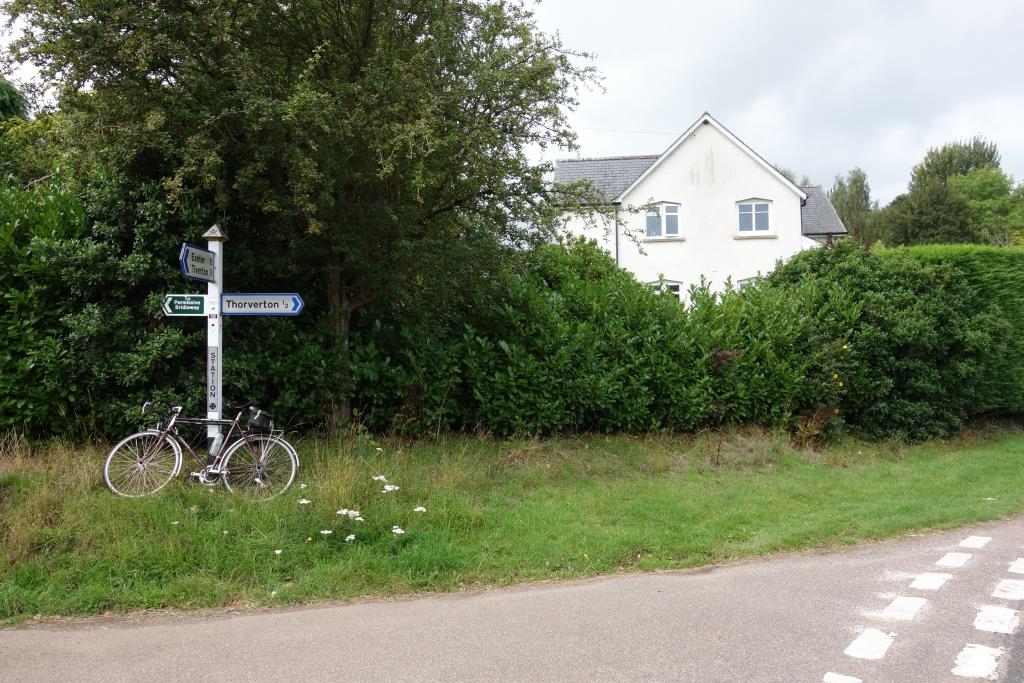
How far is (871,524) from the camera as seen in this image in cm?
747

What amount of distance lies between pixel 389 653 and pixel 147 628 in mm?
1665

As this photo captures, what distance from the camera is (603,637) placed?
463cm


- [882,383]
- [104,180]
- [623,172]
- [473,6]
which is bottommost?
[882,383]

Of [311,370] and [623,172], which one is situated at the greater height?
[623,172]

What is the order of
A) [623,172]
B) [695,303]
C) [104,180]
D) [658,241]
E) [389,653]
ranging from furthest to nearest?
[623,172]
[658,241]
[695,303]
[104,180]
[389,653]

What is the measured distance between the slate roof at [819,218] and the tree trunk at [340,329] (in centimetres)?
2700

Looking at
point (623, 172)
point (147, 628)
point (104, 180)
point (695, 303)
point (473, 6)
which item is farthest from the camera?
point (623, 172)

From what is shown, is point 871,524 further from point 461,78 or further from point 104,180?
point 104,180

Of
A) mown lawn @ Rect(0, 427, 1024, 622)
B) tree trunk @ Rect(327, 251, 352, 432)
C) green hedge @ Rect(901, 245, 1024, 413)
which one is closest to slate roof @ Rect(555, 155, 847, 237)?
green hedge @ Rect(901, 245, 1024, 413)

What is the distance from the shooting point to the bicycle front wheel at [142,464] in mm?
6848

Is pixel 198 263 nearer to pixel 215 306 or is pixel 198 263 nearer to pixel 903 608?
pixel 215 306

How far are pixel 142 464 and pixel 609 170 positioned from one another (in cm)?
2831

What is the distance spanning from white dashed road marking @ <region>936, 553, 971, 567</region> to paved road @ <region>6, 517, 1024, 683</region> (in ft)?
1.14

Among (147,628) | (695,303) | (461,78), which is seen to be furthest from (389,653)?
(695,303)
